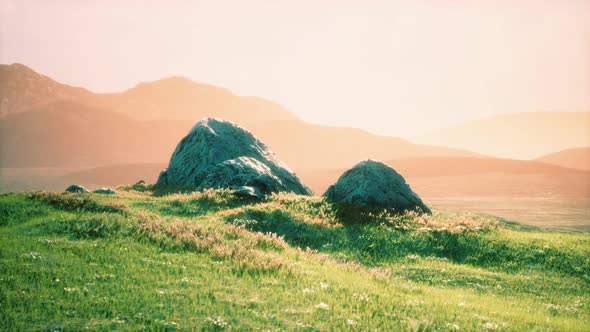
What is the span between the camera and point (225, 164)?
124 ft

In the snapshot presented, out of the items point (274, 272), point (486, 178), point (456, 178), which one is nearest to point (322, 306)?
point (274, 272)

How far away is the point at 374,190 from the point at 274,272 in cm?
1682

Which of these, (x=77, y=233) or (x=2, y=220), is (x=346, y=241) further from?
(x=2, y=220)

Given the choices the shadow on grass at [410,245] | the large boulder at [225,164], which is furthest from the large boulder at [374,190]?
the large boulder at [225,164]

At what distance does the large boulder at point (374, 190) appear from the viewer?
1161 inches

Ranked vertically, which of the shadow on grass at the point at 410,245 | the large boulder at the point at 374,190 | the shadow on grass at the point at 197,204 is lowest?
the shadow on grass at the point at 410,245

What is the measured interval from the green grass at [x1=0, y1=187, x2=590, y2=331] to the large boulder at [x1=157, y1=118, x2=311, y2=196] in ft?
26.3

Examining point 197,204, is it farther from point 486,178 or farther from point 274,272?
point 486,178

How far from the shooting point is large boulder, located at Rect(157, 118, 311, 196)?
35.9 metres

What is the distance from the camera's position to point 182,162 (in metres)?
43.4

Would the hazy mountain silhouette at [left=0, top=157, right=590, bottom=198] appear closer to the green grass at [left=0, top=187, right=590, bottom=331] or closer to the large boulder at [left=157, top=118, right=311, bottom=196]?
the large boulder at [left=157, top=118, right=311, bottom=196]

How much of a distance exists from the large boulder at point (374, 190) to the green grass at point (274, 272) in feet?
5.86

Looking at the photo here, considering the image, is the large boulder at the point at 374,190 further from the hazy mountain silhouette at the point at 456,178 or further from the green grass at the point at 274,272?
the hazy mountain silhouette at the point at 456,178

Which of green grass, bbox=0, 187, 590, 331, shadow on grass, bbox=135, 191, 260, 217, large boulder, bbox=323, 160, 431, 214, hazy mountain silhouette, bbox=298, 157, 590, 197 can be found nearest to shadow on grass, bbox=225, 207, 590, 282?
green grass, bbox=0, 187, 590, 331
